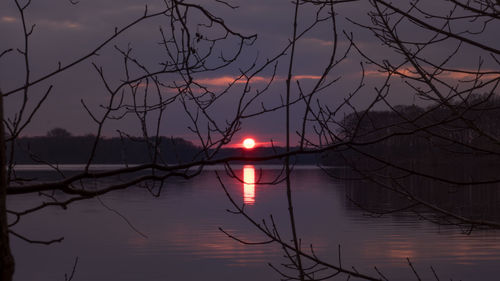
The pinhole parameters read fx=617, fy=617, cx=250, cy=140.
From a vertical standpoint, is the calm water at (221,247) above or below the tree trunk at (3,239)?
below

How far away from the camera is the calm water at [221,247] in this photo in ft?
91.3

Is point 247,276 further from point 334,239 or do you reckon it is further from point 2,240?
point 2,240

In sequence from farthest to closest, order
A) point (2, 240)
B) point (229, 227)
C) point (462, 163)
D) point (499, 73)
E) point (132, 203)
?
1. point (462, 163)
2. point (132, 203)
3. point (229, 227)
4. point (499, 73)
5. point (2, 240)

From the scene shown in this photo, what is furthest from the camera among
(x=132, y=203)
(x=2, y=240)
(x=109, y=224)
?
(x=132, y=203)

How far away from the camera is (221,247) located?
34.1 meters

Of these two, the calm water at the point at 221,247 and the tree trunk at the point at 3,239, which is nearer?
the tree trunk at the point at 3,239

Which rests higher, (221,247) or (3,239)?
(3,239)

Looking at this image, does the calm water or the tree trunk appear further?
the calm water

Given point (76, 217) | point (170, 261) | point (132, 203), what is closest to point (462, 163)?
point (132, 203)

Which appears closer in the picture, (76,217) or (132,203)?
(76,217)

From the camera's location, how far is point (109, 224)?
4709 centimetres

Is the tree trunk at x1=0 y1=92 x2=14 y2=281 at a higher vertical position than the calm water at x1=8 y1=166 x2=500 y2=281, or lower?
higher

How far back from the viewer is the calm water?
91.3ft

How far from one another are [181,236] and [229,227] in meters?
4.64
